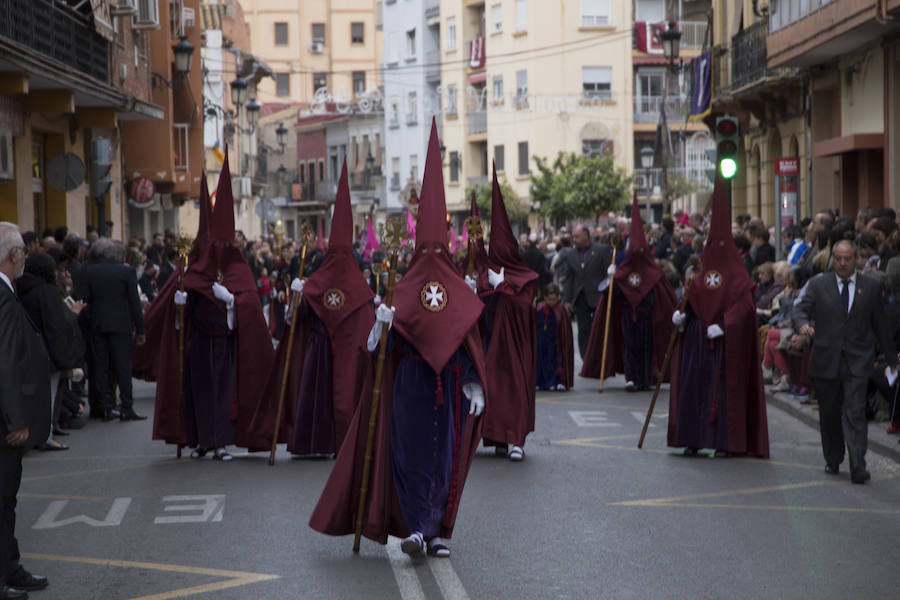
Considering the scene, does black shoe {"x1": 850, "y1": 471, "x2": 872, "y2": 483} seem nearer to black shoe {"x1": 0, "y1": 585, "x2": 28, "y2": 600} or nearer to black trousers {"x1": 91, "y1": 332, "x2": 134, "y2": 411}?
black shoe {"x1": 0, "y1": 585, "x2": 28, "y2": 600}

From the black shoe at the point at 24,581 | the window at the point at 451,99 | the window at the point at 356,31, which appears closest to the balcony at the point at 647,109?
the window at the point at 451,99

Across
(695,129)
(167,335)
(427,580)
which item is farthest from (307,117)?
(427,580)

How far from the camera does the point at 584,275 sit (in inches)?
872

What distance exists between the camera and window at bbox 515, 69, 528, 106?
67.5 metres

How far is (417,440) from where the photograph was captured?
8.94m

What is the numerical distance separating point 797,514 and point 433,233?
3.53 metres

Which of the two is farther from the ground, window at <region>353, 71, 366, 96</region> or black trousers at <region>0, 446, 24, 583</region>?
window at <region>353, 71, 366, 96</region>

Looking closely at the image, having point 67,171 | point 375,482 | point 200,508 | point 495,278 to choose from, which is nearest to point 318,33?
point 67,171

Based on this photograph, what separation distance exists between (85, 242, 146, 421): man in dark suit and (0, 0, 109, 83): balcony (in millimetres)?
4686

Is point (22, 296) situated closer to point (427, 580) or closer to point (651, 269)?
point (427, 580)

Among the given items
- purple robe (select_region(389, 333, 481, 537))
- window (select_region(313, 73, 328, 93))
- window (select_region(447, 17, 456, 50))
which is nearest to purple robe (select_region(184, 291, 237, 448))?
purple robe (select_region(389, 333, 481, 537))

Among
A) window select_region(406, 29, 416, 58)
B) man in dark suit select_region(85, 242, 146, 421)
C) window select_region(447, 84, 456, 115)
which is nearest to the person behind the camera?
man in dark suit select_region(85, 242, 146, 421)

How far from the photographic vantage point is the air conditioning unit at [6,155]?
23.0m

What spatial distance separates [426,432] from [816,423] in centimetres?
786
